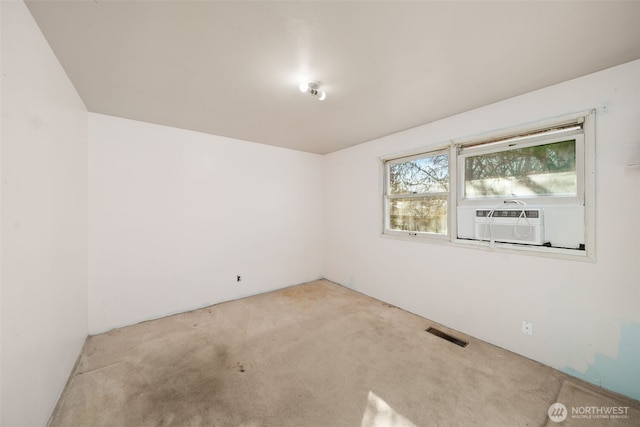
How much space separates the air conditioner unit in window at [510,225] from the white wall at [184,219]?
2.67 m

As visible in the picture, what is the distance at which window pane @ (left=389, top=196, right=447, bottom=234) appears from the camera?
287cm

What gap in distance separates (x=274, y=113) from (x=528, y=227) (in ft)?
8.79

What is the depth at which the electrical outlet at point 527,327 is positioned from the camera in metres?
2.11

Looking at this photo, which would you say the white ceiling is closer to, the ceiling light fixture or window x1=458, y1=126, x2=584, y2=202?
the ceiling light fixture

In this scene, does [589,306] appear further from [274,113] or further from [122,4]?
[122,4]

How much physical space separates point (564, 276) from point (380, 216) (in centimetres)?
196

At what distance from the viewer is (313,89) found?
2004 millimetres

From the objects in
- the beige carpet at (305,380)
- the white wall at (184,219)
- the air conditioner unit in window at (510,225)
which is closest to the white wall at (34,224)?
→ the beige carpet at (305,380)

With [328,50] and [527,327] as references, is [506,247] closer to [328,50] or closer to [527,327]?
[527,327]

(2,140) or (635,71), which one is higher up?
(635,71)

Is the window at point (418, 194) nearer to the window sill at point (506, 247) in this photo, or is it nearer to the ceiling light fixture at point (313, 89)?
the window sill at point (506, 247)

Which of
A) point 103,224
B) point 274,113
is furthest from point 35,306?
point 274,113

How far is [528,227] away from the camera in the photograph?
2.12 m

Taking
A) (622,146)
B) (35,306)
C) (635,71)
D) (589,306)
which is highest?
(635,71)
